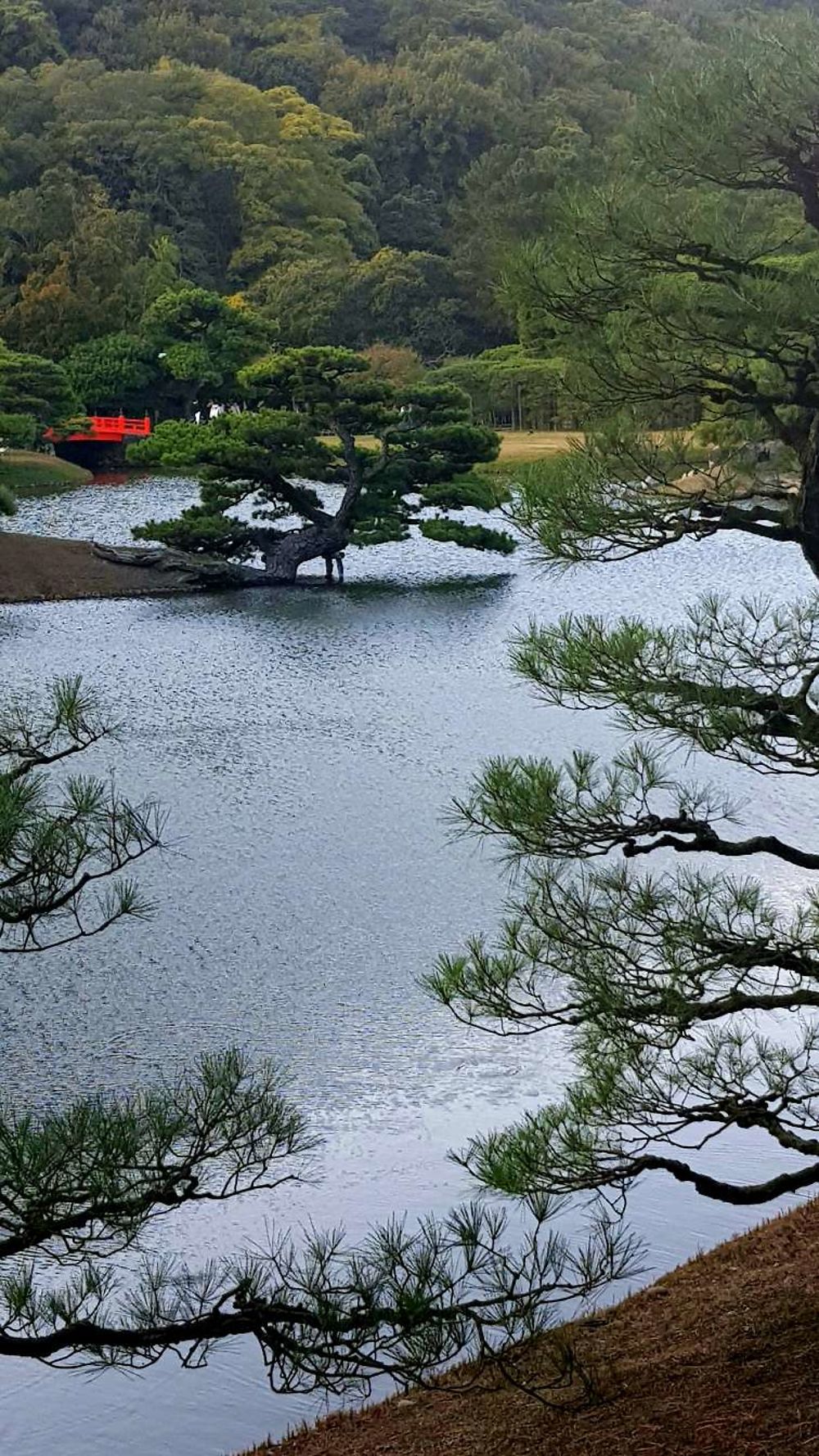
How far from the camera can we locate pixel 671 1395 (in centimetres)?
302

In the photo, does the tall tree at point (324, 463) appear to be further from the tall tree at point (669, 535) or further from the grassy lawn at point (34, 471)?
the tall tree at point (669, 535)

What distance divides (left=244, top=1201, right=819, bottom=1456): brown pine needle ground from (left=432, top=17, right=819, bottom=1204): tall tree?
0.32 m

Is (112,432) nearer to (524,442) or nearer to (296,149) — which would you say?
(524,442)

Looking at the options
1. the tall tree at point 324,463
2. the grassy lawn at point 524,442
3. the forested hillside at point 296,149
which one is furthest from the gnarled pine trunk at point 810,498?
the forested hillside at point 296,149

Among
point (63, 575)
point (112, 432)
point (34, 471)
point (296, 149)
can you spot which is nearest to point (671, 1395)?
point (63, 575)

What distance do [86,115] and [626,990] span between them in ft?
106

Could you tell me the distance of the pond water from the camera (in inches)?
163

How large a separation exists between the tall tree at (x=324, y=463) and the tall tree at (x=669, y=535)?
1094 centimetres

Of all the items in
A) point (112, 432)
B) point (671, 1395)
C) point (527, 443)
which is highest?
point (112, 432)

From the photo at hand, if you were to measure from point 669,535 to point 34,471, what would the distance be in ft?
59.9

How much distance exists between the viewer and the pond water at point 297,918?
414cm

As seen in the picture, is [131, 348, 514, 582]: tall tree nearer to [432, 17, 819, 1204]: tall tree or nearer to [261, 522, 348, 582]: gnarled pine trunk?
[261, 522, 348, 582]: gnarled pine trunk

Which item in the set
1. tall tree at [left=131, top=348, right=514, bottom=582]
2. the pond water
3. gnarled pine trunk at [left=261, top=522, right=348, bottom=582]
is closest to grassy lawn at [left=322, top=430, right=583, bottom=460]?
tall tree at [left=131, top=348, right=514, bottom=582]

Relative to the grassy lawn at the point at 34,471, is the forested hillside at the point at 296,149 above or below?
above
